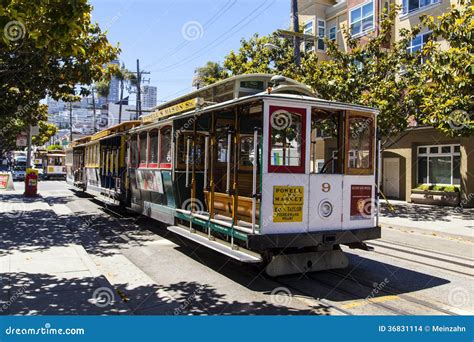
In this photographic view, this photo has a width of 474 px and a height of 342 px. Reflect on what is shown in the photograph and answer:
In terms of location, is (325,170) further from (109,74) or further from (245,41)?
(245,41)

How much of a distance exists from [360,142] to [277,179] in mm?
2002

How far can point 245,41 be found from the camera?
25812 millimetres

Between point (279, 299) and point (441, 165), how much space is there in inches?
797

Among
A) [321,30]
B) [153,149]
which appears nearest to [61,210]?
[153,149]

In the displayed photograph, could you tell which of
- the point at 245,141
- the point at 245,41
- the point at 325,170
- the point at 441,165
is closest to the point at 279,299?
the point at 325,170

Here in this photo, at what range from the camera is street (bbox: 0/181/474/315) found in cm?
572

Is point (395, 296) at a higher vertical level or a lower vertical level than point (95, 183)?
lower

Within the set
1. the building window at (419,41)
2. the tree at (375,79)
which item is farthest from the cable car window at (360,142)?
the building window at (419,41)

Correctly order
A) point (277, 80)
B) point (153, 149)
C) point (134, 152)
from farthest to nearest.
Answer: point (134, 152)
point (153, 149)
point (277, 80)

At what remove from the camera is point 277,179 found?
22.0 ft

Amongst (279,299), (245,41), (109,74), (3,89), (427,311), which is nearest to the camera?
Result: (427,311)

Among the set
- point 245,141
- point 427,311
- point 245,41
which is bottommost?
point 427,311

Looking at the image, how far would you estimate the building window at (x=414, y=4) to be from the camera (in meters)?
24.1

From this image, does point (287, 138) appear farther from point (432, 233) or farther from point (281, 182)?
point (432, 233)
